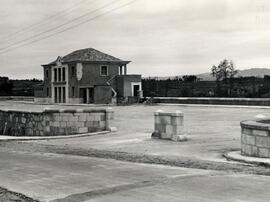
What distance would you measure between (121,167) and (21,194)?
353 centimetres

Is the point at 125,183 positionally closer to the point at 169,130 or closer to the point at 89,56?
the point at 169,130

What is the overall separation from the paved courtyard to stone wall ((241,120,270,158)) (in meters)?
0.65

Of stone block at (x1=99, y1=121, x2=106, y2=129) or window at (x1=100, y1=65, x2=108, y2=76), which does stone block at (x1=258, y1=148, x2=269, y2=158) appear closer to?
stone block at (x1=99, y1=121, x2=106, y2=129)

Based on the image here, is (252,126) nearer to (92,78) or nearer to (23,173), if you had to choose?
(23,173)

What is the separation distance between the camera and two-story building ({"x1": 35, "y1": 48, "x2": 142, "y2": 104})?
67.2 m

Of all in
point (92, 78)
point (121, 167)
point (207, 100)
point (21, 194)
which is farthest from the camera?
point (92, 78)

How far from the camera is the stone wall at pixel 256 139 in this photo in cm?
1189

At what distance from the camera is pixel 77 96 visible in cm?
7119

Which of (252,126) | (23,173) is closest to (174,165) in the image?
(252,126)

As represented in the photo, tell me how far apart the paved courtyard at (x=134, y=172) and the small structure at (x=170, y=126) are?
1.88 feet

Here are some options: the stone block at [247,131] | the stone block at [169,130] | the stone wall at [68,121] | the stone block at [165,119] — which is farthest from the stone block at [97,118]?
the stone block at [247,131]

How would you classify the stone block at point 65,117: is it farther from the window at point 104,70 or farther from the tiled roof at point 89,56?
the window at point 104,70

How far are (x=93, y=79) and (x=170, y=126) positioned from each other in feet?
173

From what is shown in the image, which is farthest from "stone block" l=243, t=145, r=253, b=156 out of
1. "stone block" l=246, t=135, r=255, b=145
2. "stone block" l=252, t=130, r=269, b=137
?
"stone block" l=252, t=130, r=269, b=137
